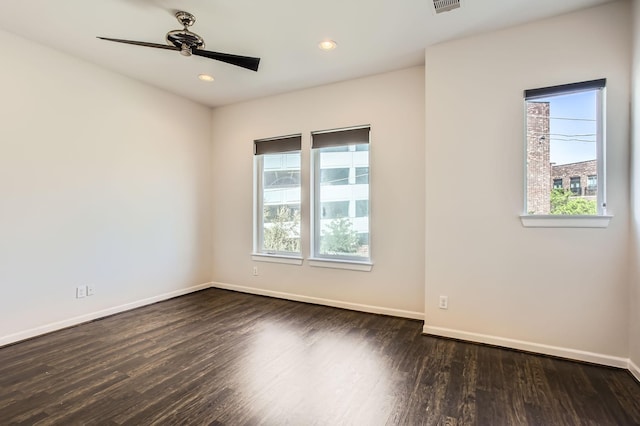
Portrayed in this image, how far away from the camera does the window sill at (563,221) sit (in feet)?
7.89

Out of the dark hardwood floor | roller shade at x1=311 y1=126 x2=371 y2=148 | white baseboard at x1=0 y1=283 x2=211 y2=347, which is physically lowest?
the dark hardwood floor

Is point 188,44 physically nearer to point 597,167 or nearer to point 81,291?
point 81,291

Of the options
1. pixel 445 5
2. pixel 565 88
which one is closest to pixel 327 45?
pixel 445 5

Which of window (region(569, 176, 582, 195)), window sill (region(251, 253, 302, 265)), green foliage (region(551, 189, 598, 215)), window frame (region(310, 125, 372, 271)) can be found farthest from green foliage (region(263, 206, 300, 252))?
window (region(569, 176, 582, 195))

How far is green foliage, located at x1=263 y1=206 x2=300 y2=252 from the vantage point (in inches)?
170

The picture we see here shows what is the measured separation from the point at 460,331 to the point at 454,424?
1.29m

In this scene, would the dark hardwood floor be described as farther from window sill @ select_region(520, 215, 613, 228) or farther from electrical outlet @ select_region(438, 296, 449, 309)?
window sill @ select_region(520, 215, 613, 228)

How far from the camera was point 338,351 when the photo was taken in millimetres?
2666

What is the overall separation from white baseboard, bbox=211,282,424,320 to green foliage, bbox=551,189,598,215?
1655 mm

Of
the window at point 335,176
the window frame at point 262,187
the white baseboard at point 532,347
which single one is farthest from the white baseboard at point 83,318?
the white baseboard at point 532,347

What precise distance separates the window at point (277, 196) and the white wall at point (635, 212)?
3241 mm

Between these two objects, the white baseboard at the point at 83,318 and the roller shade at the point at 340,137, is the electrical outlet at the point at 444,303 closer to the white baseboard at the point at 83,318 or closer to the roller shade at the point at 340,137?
the roller shade at the point at 340,137

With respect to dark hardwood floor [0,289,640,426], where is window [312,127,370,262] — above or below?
above

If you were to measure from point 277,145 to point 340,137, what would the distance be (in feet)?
3.24
